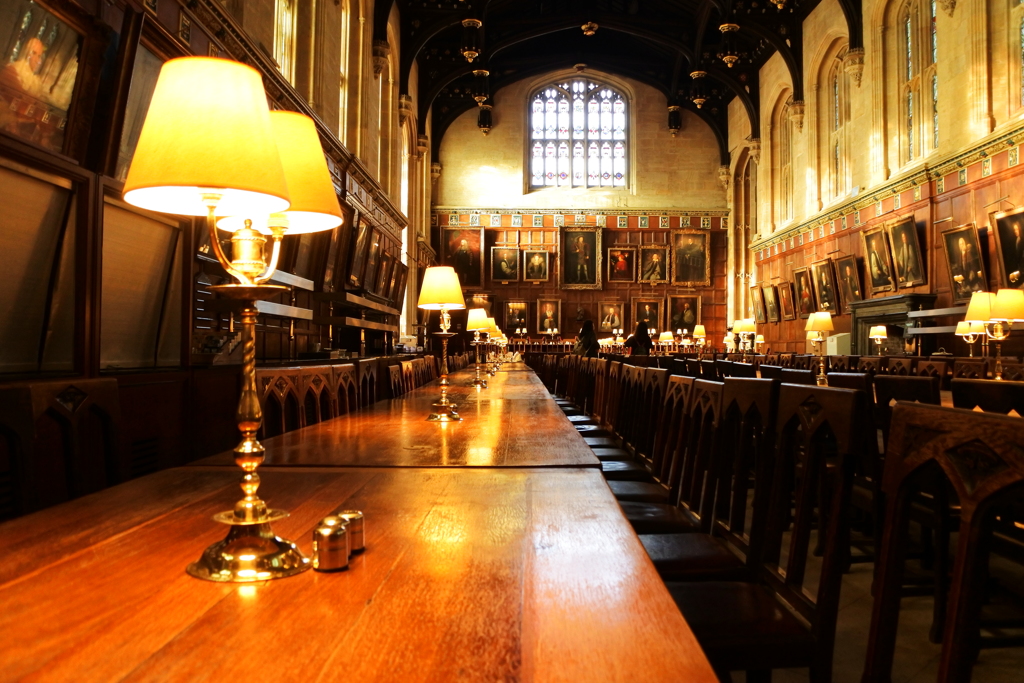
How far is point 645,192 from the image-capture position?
23594 millimetres

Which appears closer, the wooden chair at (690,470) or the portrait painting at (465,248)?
the wooden chair at (690,470)

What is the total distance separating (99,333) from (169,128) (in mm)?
3761

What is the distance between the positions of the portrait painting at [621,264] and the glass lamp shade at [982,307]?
1736 centimetres

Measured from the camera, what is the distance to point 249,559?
1.03 meters

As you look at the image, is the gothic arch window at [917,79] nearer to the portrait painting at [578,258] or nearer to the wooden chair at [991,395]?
the portrait painting at [578,258]

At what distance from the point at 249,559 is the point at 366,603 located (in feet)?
0.78

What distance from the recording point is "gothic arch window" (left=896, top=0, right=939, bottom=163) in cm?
1312

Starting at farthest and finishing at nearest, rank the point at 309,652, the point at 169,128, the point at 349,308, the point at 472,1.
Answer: the point at 472,1 < the point at 349,308 < the point at 169,128 < the point at 309,652

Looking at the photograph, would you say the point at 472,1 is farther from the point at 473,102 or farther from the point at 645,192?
the point at 645,192

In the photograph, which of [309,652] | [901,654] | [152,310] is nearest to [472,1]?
[152,310]

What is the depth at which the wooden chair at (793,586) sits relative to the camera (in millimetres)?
Result: 1456

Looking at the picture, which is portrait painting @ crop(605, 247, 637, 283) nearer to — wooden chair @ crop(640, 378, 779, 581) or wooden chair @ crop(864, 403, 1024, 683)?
wooden chair @ crop(640, 378, 779, 581)

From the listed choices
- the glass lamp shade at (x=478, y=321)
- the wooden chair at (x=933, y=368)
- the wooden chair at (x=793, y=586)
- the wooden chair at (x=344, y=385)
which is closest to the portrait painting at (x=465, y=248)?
the glass lamp shade at (x=478, y=321)

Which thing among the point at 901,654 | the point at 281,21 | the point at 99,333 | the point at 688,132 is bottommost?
the point at 901,654
